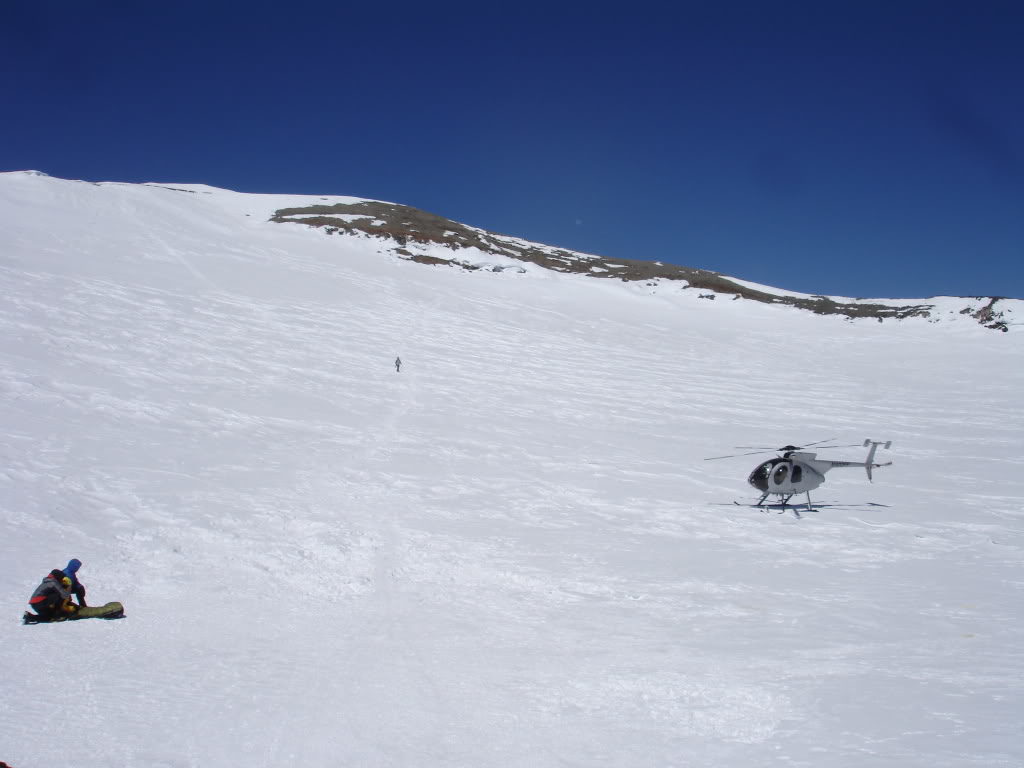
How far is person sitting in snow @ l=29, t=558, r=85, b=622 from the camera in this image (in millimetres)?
6910

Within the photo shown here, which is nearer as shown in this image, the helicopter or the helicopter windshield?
the helicopter

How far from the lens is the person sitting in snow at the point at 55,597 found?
691 centimetres

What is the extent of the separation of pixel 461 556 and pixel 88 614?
483cm

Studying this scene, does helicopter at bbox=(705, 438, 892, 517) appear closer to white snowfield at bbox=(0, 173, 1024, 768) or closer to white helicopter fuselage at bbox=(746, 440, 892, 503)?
white helicopter fuselage at bbox=(746, 440, 892, 503)

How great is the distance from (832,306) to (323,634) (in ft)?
187

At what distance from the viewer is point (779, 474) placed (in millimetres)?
13430

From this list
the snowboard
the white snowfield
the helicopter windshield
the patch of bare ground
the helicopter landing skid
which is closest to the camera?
the white snowfield

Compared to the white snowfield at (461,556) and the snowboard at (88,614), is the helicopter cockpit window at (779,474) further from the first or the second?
the snowboard at (88,614)

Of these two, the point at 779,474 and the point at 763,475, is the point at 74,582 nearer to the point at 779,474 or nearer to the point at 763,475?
the point at 763,475

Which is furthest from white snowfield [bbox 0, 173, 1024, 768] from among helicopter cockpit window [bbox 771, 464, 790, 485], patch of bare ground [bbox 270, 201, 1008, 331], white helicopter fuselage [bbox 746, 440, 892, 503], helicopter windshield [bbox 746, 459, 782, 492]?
patch of bare ground [bbox 270, 201, 1008, 331]

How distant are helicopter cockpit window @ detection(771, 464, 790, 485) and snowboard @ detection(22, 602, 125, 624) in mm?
11447

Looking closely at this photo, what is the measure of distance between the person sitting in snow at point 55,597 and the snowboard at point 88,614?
0.02 meters

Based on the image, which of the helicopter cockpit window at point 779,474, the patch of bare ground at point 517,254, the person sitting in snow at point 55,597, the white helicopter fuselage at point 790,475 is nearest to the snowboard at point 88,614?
the person sitting in snow at point 55,597

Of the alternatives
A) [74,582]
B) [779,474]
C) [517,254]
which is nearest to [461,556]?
[74,582]
